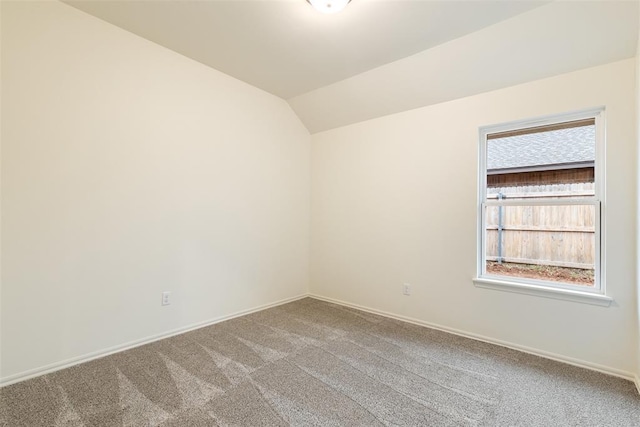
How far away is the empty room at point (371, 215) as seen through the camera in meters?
1.92

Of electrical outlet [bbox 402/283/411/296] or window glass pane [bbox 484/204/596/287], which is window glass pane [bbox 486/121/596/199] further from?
electrical outlet [bbox 402/283/411/296]

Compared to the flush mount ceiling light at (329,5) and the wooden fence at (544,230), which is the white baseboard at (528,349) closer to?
the wooden fence at (544,230)

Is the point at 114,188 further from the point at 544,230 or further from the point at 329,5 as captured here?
the point at 544,230

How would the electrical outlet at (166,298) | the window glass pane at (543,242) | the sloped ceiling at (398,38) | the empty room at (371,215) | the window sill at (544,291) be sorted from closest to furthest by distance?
the empty room at (371,215) → the sloped ceiling at (398,38) → the window sill at (544,291) → the window glass pane at (543,242) → the electrical outlet at (166,298)

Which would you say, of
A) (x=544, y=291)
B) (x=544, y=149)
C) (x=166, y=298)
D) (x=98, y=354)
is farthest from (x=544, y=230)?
(x=98, y=354)

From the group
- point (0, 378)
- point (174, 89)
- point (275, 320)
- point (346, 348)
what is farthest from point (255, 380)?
point (174, 89)

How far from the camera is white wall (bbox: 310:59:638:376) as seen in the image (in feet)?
7.06

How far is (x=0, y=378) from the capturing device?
6.23 ft

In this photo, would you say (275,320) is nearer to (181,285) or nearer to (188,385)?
(181,285)

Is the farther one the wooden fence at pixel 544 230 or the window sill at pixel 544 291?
the wooden fence at pixel 544 230

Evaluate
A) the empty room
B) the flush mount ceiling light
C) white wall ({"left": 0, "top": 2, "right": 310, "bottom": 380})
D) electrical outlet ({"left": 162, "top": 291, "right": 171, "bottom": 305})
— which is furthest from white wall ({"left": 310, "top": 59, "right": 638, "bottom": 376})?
electrical outlet ({"left": 162, "top": 291, "right": 171, "bottom": 305})

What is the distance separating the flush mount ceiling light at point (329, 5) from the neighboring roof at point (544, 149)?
74.8 inches

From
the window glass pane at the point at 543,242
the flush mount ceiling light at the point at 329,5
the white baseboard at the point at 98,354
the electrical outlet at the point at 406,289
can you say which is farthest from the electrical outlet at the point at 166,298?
the window glass pane at the point at 543,242

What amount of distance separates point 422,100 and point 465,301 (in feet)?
6.85
